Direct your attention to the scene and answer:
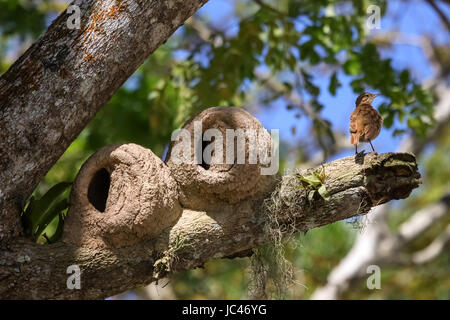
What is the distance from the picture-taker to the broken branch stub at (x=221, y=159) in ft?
15.1

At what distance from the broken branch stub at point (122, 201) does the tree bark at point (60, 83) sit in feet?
1.45

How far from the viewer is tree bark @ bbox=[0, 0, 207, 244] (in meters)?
4.07

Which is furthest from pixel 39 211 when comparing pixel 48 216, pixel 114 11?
pixel 114 11

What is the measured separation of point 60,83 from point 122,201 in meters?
0.99

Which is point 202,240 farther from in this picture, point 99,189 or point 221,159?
point 99,189

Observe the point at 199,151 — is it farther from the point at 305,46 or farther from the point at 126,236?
the point at 305,46

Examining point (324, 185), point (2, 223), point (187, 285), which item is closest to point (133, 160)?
point (2, 223)

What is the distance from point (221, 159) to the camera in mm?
4707

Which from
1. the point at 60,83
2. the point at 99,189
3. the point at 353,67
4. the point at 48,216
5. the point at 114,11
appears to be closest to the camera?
the point at 60,83

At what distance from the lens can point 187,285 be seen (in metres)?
10.8

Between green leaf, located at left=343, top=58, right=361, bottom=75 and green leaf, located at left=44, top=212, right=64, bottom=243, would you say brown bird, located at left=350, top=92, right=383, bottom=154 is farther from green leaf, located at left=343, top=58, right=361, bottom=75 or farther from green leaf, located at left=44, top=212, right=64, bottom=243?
green leaf, located at left=343, top=58, right=361, bottom=75

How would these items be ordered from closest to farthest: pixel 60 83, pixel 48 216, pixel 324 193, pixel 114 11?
1. pixel 60 83
2. pixel 114 11
3. pixel 324 193
4. pixel 48 216

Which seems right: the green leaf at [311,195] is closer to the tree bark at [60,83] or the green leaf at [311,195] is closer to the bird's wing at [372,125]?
the bird's wing at [372,125]
